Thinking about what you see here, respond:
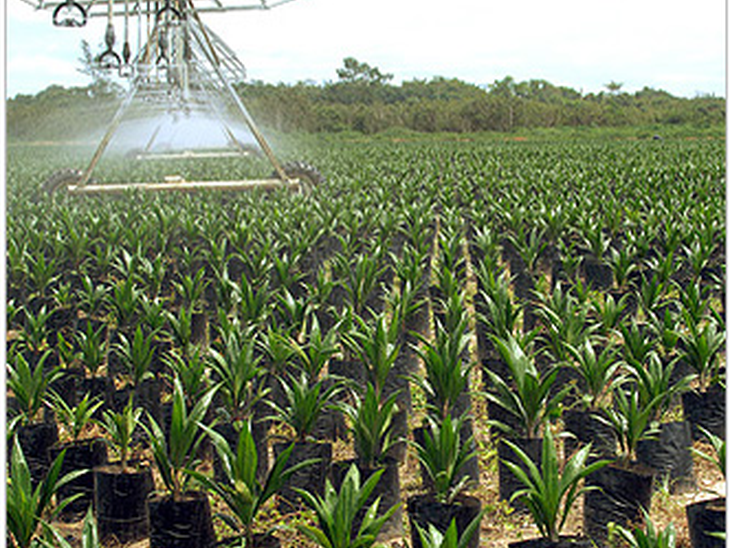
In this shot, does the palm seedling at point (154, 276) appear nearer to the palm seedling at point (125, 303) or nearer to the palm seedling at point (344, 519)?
the palm seedling at point (125, 303)

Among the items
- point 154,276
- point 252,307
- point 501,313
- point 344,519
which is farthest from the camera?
point 154,276

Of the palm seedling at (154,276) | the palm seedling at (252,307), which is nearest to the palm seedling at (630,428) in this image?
the palm seedling at (252,307)

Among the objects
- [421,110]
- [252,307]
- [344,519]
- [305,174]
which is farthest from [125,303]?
[421,110]

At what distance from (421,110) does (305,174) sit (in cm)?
4219

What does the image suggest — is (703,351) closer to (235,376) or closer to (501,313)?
(501,313)

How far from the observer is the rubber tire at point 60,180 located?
1235 cm

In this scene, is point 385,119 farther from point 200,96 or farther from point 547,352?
point 547,352

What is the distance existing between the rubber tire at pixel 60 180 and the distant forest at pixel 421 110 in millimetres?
26220

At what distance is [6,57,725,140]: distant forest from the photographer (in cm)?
4178

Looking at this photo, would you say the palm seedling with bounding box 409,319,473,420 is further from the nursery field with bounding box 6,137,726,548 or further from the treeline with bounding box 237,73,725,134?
the treeline with bounding box 237,73,725,134

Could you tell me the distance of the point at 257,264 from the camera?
6.56 meters

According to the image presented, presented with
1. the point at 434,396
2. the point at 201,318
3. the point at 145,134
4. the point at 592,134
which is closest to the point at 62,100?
the point at 145,134

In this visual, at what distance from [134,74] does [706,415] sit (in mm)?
8921

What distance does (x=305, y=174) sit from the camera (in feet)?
43.1
